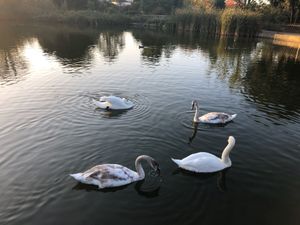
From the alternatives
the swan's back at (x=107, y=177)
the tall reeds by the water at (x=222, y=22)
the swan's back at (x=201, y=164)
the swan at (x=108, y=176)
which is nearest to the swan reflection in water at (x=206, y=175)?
the swan's back at (x=201, y=164)

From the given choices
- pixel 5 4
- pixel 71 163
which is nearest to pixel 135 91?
pixel 71 163

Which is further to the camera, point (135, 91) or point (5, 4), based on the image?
point (5, 4)

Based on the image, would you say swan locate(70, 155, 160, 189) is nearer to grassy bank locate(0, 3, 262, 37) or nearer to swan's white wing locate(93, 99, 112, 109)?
swan's white wing locate(93, 99, 112, 109)

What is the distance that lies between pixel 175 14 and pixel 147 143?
195ft

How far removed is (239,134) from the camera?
Answer: 13.5m

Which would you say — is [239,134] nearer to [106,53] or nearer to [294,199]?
[294,199]

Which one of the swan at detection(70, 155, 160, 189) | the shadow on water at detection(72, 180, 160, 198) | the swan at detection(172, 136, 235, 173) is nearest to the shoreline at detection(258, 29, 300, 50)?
the swan at detection(172, 136, 235, 173)

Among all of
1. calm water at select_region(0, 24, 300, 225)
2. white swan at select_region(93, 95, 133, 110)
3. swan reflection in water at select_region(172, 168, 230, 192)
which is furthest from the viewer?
white swan at select_region(93, 95, 133, 110)

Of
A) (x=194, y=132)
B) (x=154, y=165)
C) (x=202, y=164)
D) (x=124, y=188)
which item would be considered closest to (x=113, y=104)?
(x=194, y=132)

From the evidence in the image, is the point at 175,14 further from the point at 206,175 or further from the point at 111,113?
the point at 206,175

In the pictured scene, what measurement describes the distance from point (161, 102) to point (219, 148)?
6.16 metres

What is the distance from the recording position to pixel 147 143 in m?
12.2

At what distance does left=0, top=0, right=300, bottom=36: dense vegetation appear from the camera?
55.8 m

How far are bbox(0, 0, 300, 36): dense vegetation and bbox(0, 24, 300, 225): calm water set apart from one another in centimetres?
3331
